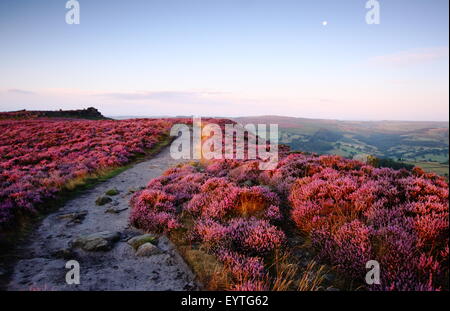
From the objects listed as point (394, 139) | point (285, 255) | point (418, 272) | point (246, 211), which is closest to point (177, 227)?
point (246, 211)

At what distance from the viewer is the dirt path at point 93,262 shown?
4203 mm

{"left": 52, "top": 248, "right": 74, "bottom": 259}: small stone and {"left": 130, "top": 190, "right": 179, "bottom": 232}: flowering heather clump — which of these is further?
{"left": 130, "top": 190, "right": 179, "bottom": 232}: flowering heather clump

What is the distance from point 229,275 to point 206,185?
15.9 ft

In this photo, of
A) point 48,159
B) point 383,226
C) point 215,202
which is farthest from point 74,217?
point 48,159

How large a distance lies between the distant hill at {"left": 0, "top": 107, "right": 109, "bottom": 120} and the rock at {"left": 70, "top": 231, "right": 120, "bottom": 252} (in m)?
50.0

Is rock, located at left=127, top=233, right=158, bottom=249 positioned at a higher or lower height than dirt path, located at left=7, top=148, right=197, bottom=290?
higher

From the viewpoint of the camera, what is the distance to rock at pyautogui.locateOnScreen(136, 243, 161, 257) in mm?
5220

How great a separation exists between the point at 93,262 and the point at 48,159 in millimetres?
16541

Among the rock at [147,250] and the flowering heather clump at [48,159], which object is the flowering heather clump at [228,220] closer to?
the rock at [147,250]

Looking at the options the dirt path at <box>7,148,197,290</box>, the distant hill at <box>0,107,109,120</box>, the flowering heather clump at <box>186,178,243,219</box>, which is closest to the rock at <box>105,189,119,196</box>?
the dirt path at <box>7,148,197,290</box>

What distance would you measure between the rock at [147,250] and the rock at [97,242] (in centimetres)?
91

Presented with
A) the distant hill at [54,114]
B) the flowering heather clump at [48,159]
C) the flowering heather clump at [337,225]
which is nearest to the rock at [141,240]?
the flowering heather clump at [337,225]

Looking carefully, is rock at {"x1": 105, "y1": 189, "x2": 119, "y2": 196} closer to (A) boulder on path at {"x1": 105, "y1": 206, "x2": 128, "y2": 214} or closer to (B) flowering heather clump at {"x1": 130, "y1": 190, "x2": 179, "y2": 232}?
(A) boulder on path at {"x1": 105, "y1": 206, "x2": 128, "y2": 214}
